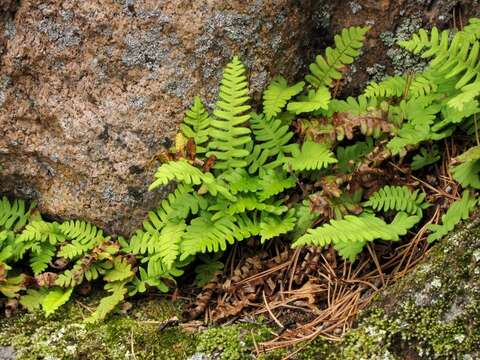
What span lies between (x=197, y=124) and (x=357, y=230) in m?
1.52

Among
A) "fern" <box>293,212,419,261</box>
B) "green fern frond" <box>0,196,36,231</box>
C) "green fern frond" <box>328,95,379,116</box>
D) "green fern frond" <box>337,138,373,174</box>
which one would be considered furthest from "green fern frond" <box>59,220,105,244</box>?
"green fern frond" <box>328,95,379,116</box>

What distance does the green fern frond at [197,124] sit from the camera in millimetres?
4590

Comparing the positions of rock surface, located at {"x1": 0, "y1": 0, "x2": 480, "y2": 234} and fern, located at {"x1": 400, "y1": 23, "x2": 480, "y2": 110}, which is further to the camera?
rock surface, located at {"x1": 0, "y1": 0, "x2": 480, "y2": 234}

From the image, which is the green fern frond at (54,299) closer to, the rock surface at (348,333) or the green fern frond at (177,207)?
the rock surface at (348,333)

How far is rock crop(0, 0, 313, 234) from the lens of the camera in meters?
4.60

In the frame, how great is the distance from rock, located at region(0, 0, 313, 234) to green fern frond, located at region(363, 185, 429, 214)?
1.28 meters

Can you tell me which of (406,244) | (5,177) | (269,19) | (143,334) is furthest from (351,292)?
(5,177)

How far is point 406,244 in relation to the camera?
4113 mm

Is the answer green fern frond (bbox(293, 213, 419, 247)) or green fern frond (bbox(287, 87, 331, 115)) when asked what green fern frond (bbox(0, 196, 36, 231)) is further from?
green fern frond (bbox(293, 213, 419, 247))

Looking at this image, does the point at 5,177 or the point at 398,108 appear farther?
the point at 5,177

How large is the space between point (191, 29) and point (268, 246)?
1713 mm

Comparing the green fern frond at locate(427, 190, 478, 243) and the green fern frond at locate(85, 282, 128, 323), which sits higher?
the green fern frond at locate(427, 190, 478, 243)

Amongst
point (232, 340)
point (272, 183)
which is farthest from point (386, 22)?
point (232, 340)

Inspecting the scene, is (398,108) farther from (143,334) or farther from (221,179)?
(143,334)
